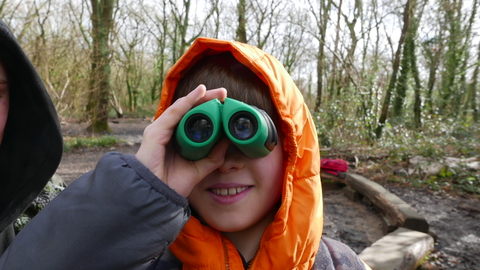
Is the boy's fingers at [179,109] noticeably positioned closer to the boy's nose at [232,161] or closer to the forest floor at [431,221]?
the boy's nose at [232,161]

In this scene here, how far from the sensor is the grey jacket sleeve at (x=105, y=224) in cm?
76

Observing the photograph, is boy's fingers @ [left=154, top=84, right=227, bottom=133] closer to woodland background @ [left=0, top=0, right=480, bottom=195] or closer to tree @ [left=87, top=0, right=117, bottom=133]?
woodland background @ [left=0, top=0, right=480, bottom=195]

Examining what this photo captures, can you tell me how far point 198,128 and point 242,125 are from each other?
0.13 m

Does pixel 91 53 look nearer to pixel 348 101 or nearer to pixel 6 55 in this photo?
pixel 348 101

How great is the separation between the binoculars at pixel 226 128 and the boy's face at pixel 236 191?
132 mm

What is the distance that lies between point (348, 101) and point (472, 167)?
327 cm

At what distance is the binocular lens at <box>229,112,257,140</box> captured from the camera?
0.94 m

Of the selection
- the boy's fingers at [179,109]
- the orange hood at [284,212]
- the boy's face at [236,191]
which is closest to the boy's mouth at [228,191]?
the boy's face at [236,191]

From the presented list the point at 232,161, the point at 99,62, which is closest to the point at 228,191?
the point at 232,161

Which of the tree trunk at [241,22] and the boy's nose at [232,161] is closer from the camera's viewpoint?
the boy's nose at [232,161]

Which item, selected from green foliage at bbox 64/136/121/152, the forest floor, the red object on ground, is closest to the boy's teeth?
the forest floor

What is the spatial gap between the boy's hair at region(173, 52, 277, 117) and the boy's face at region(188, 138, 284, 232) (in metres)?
0.18

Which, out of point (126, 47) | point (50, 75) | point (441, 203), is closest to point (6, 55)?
point (441, 203)

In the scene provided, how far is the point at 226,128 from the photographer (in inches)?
36.6
